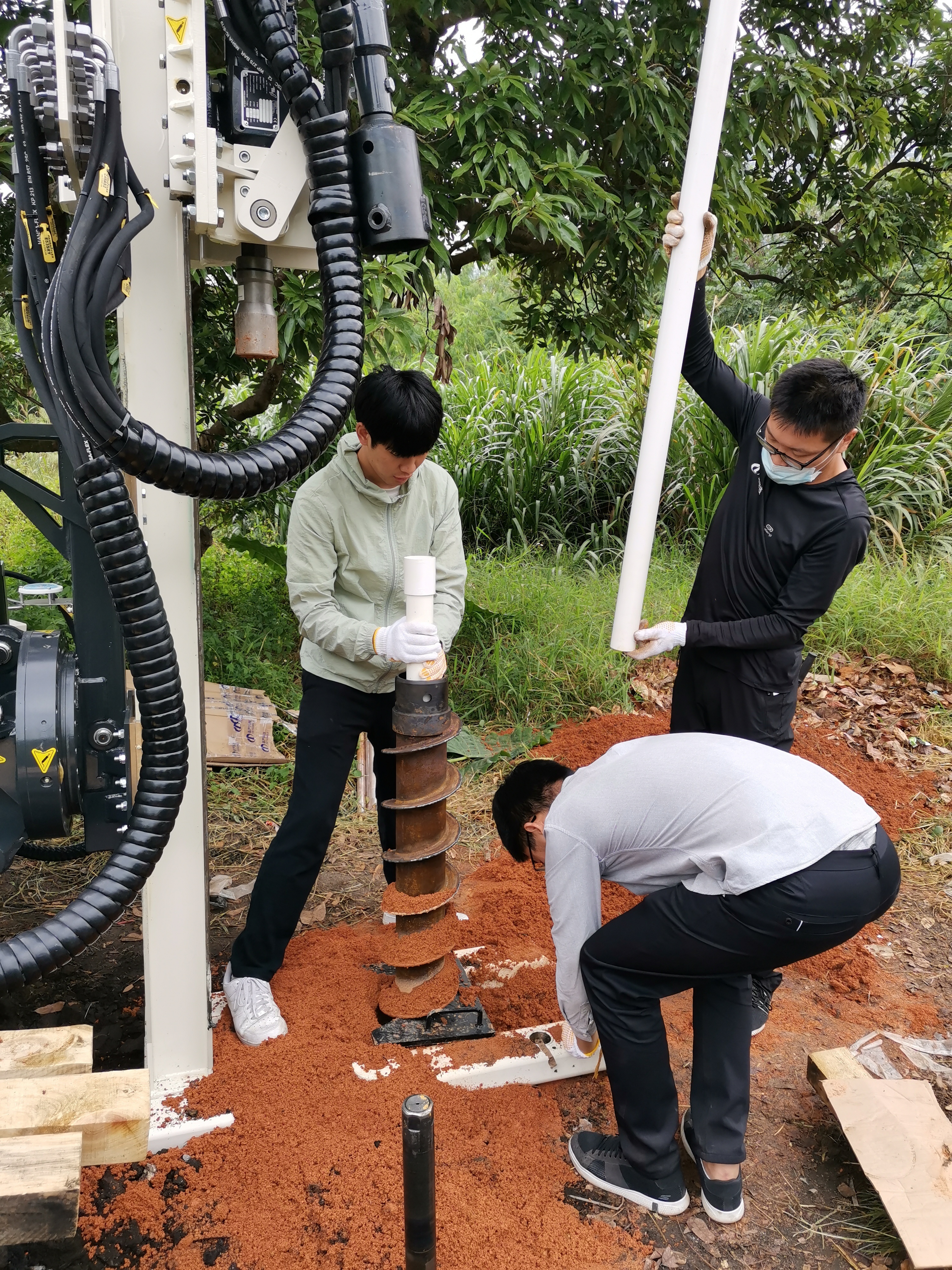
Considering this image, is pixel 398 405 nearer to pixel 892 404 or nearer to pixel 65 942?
pixel 65 942

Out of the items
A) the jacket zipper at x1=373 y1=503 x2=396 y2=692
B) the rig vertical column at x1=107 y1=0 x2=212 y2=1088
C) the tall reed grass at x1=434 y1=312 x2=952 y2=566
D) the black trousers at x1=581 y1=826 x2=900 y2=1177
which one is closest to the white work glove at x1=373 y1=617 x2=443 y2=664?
the jacket zipper at x1=373 y1=503 x2=396 y2=692

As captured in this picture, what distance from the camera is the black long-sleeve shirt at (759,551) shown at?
2.59m

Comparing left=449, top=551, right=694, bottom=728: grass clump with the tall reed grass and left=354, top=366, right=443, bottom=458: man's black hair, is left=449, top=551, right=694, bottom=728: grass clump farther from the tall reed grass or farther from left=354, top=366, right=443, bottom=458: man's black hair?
left=354, top=366, right=443, bottom=458: man's black hair

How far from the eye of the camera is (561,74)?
341cm

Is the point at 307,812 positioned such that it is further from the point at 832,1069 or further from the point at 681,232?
the point at 681,232

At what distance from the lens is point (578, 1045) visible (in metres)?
2.41

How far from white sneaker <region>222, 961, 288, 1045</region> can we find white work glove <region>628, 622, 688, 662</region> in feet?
4.50

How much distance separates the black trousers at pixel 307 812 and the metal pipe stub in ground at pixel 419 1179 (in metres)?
1.23

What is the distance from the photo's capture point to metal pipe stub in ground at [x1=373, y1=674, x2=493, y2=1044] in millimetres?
2391

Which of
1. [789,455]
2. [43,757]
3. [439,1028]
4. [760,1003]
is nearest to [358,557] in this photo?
[43,757]

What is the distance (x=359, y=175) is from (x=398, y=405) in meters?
0.53

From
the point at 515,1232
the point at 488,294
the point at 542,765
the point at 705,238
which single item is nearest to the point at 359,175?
the point at 705,238

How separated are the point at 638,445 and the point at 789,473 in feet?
17.2

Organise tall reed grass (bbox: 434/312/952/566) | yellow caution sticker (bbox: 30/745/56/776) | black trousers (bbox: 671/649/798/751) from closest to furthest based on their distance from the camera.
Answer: yellow caution sticker (bbox: 30/745/56/776) < black trousers (bbox: 671/649/798/751) < tall reed grass (bbox: 434/312/952/566)
